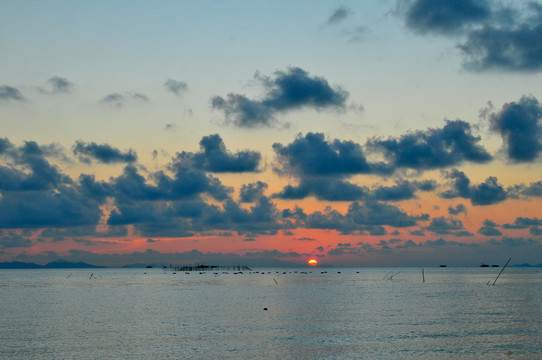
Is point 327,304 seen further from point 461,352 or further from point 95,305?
point 461,352

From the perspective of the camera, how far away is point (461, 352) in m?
53.8

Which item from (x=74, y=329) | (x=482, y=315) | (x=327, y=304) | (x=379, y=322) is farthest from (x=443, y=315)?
(x=74, y=329)

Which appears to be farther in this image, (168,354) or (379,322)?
(379,322)

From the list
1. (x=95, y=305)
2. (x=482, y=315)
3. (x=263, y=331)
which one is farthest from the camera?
(x=95, y=305)

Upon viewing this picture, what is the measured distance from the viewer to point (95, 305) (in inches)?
4220

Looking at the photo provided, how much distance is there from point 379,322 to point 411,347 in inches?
814

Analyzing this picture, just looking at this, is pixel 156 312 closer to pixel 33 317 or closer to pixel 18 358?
pixel 33 317

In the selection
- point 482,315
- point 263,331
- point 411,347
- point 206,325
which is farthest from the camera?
point 482,315

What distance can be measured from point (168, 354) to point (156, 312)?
133ft

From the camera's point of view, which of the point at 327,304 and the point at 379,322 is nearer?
the point at 379,322

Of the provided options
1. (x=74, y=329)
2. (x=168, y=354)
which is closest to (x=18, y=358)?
(x=168, y=354)

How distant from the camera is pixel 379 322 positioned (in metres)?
76.8

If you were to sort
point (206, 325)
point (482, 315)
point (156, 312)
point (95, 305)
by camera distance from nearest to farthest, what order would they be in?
1. point (206, 325)
2. point (482, 315)
3. point (156, 312)
4. point (95, 305)

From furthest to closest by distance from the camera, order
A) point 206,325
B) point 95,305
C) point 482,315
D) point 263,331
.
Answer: point 95,305 → point 482,315 → point 206,325 → point 263,331
